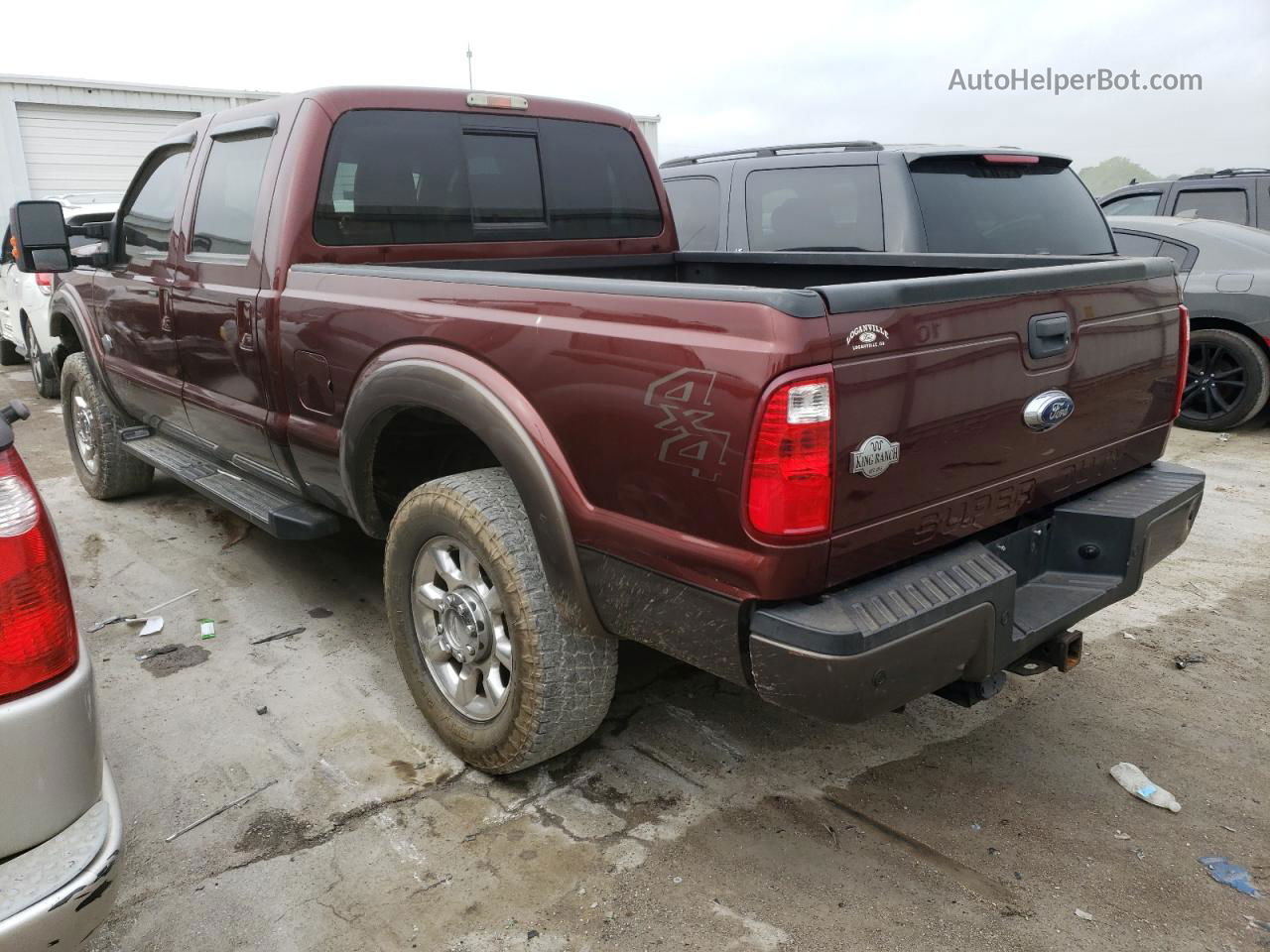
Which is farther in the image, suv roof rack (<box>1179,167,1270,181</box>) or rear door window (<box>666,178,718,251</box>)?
suv roof rack (<box>1179,167,1270,181</box>)

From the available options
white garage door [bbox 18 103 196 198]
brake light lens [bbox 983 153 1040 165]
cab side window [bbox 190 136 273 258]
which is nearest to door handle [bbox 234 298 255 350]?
cab side window [bbox 190 136 273 258]

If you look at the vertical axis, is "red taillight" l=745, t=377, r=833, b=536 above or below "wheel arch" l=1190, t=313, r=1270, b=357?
above

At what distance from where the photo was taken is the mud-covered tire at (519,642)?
249 centimetres

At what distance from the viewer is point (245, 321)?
344cm

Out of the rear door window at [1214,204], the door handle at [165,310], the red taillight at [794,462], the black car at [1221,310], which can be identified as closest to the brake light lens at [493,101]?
the door handle at [165,310]

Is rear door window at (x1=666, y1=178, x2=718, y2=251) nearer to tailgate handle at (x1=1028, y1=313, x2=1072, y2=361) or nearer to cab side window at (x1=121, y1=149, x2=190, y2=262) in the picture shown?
cab side window at (x1=121, y1=149, x2=190, y2=262)

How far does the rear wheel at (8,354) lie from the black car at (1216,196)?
37.2 feet

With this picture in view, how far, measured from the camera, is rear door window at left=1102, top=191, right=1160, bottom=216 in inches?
342

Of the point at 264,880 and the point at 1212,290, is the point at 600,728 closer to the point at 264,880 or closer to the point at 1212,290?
the point at 264,880

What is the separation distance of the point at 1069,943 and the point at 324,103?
3.29 m

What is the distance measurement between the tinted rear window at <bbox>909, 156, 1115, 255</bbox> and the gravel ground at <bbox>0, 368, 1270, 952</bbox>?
2.03 m

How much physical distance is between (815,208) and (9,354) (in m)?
9.72

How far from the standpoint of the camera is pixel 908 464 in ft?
6.77

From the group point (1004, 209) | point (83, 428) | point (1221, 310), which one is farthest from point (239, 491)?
point (1221, 310)
